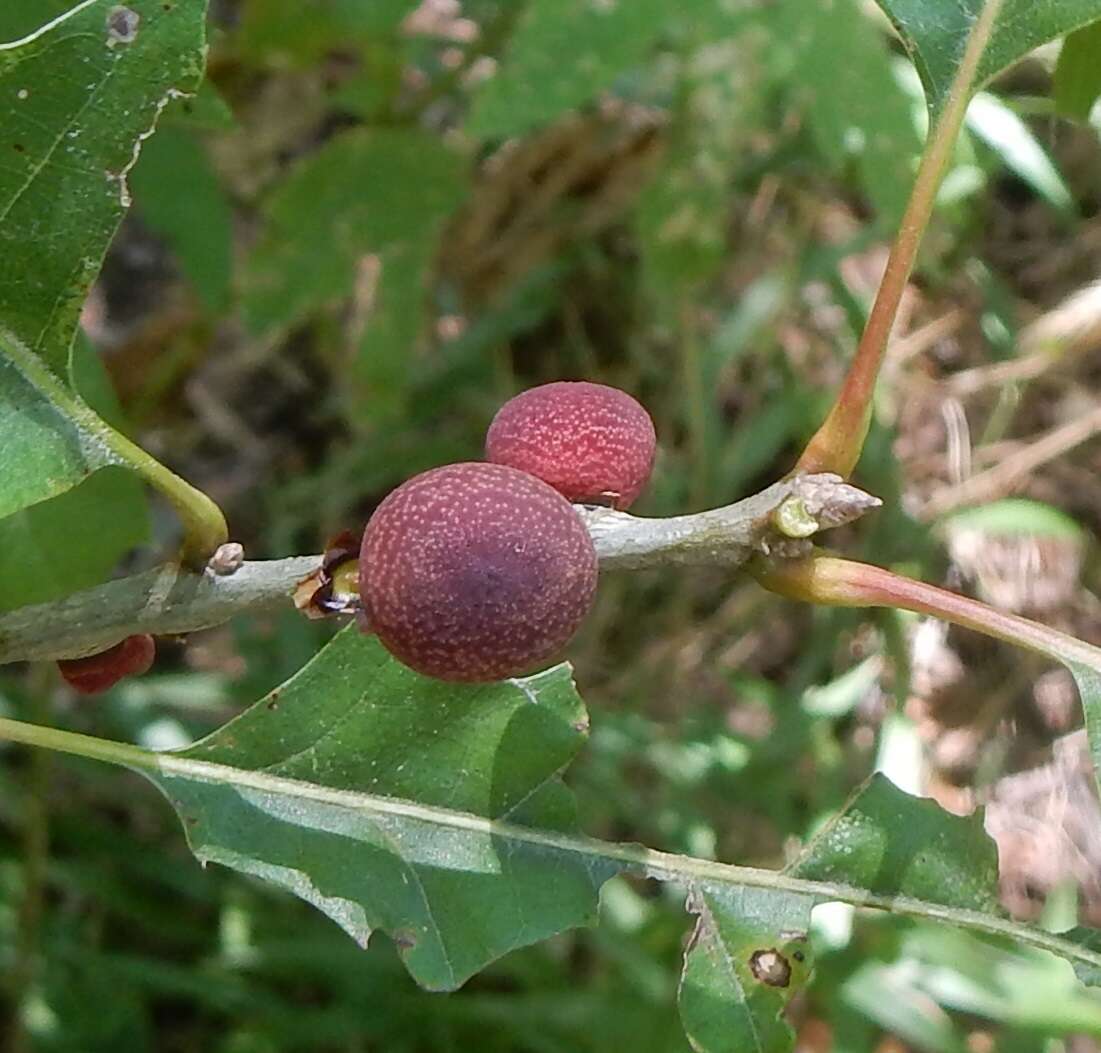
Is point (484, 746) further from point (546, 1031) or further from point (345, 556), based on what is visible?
point (546, 1031)

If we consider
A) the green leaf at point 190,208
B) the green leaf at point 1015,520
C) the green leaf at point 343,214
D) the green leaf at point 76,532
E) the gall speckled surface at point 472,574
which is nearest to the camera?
the gall speckled surface at point 472,574

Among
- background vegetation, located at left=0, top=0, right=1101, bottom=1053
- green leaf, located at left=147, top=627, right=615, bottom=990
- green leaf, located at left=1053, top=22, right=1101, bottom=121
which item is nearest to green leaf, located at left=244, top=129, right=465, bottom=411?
background vegetation, located at left=0, top=0, right=1101, bottom=1053

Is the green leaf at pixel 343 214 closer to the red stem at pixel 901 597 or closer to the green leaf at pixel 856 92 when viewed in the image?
the green leaf at pixel 856 92

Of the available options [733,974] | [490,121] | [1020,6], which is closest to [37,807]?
[490,121]

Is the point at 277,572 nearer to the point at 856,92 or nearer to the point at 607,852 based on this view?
the point at 607,852

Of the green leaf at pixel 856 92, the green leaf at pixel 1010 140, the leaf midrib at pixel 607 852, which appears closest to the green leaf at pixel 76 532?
the leaf midrib at pixel 607 852

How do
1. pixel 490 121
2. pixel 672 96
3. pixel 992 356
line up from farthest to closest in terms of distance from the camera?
1. pixel 992 356
2. pixel 672 96
3. pixel 490 121
